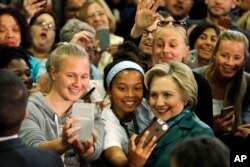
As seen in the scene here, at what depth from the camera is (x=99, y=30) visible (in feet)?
21.3

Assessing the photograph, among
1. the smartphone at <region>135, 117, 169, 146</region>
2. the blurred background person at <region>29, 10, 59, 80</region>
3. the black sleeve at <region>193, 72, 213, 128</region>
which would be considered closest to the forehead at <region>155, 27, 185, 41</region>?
the black sleeve at <region>193, 72, 213, 128</region>

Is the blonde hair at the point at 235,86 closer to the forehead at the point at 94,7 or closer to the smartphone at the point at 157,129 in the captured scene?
the smartphone at the point at 157,129

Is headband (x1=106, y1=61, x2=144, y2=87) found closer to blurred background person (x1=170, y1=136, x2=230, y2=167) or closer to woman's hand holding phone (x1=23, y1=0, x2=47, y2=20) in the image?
blurred background person (x1=170, y1=136, x2=230, y2=167)

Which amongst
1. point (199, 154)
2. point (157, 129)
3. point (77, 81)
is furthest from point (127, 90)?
point (199, 154)

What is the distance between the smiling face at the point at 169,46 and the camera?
4902mm

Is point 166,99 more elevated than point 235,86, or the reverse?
point 166,99

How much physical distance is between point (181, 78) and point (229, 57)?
1.17 meters

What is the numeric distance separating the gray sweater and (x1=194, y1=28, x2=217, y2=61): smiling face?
7.60 ft

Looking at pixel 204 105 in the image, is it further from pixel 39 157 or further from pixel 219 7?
pixel 219 7

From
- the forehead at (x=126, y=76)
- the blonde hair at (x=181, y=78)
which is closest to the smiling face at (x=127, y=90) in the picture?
the forehead at (x=126, y=76)

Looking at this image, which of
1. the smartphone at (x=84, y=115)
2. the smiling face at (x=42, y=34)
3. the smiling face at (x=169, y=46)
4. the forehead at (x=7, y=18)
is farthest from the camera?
the smiling face at (x=42, y=34)

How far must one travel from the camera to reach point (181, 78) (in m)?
4.17

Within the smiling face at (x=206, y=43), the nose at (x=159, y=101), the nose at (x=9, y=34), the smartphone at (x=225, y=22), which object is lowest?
the smiling face at (x=206, y=43)

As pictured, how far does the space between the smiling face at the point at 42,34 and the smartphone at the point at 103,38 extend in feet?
1.39
